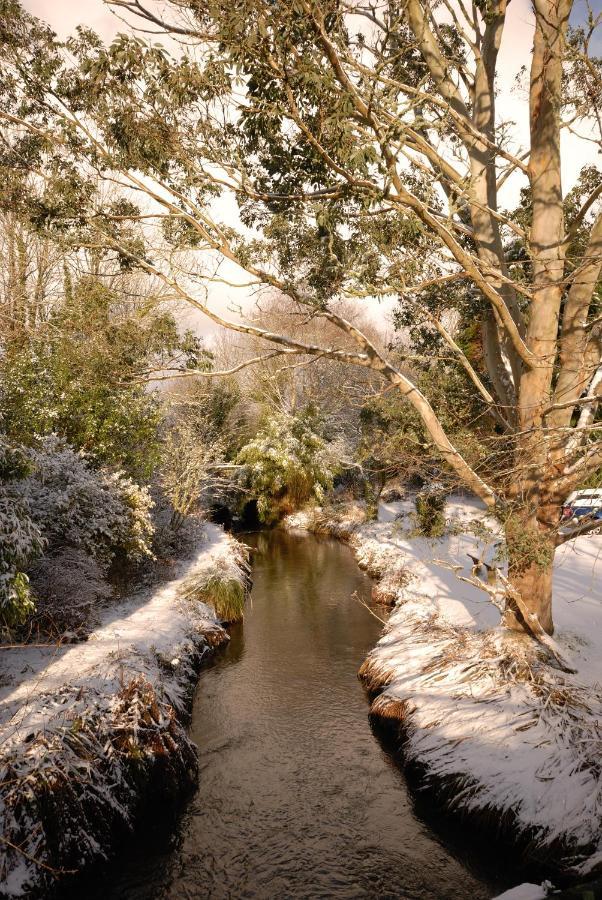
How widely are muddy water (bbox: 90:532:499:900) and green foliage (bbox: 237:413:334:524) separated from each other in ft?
44.0

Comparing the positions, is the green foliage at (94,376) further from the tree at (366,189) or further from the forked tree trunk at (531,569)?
the forked tree trunk at (531,569)

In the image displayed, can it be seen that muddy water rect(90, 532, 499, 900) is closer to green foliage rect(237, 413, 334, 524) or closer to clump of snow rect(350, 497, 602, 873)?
clump of snow rect(350, 497, 602, 873)

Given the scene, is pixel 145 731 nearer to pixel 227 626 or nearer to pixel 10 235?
pixel 227 626

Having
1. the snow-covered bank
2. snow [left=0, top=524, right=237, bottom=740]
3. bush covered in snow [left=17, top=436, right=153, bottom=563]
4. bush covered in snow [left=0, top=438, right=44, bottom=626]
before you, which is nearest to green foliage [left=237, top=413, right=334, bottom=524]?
snow [left=0, top=524, right=237, bottom=740]

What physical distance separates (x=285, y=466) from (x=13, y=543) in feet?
58.9

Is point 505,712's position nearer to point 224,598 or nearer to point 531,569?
point 531,569

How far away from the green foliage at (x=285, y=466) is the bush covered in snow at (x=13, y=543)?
17461 mm

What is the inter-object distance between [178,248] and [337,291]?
2.19 metres

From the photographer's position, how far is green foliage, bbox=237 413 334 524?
961 inches

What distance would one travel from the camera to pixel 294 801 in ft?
20.9

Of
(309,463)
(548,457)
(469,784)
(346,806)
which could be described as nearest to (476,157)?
(548,457)

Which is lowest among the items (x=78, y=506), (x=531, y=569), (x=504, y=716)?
(x=504, y=716)

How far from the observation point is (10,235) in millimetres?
15125

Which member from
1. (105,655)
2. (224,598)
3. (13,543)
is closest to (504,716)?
(105,655)
